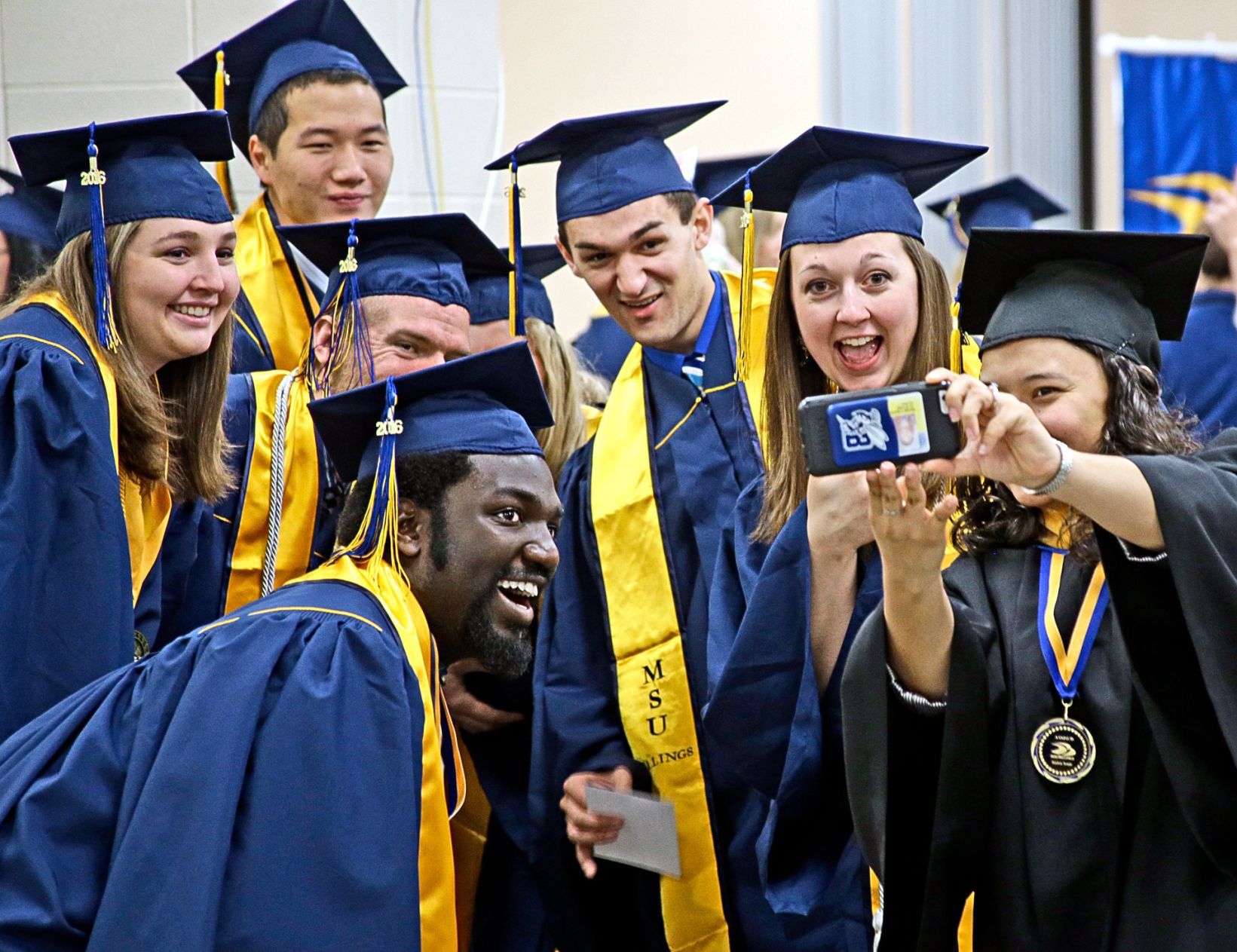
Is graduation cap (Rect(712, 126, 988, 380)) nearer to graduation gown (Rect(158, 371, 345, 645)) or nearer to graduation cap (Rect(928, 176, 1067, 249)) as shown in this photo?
graduation gown (Rect(158, 371, 345, 645))

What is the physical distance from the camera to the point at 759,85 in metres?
7.62

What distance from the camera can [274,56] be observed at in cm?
423

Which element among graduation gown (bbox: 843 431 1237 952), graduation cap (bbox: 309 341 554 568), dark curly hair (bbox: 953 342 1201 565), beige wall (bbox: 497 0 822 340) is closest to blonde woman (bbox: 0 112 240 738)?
graduation cap (bbox: 309 341 554 568)

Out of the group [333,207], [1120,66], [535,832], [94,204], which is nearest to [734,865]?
[535,832]

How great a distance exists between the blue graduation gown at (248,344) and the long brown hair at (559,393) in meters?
0.68

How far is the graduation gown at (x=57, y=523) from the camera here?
107 inches

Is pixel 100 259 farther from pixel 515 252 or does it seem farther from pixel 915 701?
pixel 915 701

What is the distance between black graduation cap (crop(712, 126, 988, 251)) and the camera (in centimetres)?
288

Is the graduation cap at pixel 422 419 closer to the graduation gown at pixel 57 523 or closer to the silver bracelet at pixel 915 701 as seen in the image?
the graduation gown at pixel 57 523

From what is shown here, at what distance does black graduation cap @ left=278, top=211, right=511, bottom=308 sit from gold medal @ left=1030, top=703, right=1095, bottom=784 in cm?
193

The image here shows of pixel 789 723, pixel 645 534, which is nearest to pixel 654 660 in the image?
pixel 645 534

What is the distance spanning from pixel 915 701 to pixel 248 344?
7.53ft

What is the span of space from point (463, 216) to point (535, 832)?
1414 millimetres

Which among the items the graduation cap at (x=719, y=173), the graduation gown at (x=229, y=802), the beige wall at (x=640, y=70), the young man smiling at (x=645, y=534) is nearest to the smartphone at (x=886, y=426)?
the graduation gown at (x=229, y=802)
